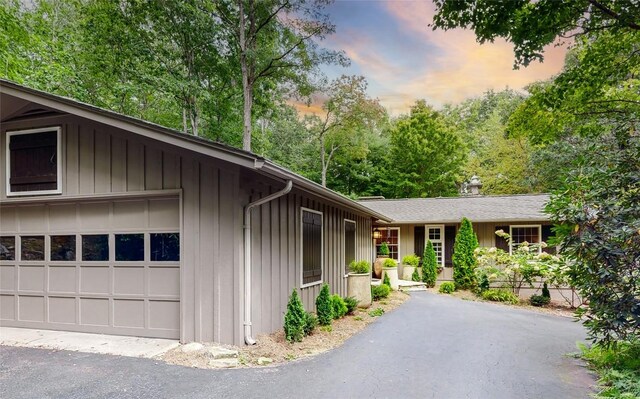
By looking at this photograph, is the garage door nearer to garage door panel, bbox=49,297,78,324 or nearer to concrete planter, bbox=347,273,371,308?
garage door panel, bbox=49,297,78,324

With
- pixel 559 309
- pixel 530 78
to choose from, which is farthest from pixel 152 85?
pixel 530 78

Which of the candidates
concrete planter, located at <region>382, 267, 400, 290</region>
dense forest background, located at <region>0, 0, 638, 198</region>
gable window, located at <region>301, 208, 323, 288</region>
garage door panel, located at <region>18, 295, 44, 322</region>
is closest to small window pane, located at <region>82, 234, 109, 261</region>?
garage door panel, located at <region>18, 295, 44, 322</region>

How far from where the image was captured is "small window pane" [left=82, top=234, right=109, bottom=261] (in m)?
6.17

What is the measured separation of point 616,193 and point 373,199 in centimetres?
1562

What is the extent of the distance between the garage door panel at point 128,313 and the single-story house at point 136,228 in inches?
0.7

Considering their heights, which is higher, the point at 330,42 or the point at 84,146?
the point at 330,42

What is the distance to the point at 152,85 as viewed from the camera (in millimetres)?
13164

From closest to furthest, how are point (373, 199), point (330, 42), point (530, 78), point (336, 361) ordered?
point (336, 361) → point (330, 42) → point (373, 199) → point (530, 78)

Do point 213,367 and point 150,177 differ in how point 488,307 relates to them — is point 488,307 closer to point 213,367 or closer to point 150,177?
point 213,367

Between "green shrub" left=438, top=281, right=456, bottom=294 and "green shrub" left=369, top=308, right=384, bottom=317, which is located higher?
"green shrub" left=369, top=308, right=384, bottom=317

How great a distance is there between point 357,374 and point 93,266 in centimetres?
462

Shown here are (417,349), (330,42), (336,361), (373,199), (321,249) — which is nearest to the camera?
(336,361)

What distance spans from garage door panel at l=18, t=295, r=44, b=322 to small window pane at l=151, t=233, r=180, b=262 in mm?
2499

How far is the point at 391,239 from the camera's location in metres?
15.6
